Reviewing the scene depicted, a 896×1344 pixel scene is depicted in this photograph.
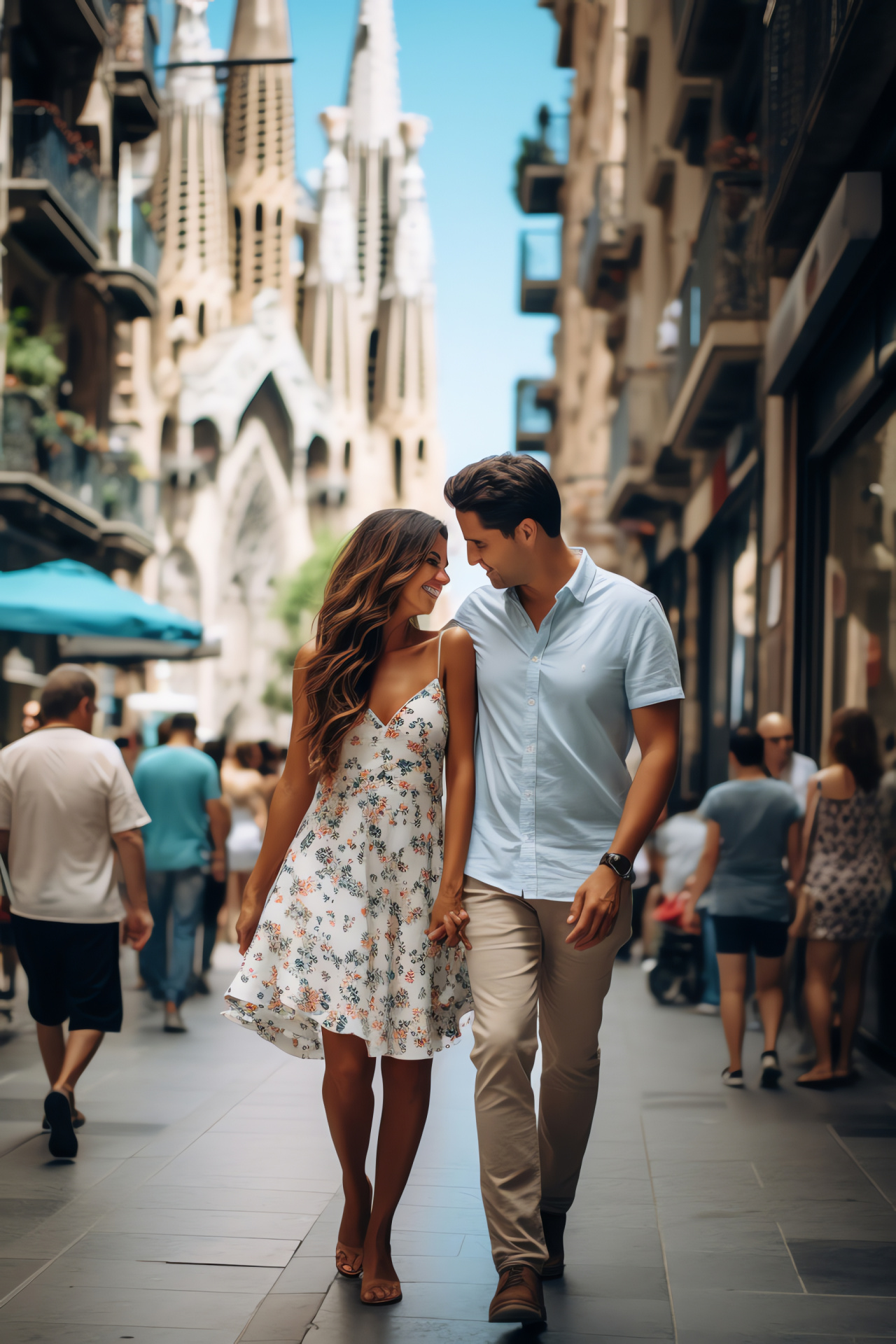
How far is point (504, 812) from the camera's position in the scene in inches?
150

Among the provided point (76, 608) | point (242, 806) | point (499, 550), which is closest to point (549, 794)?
point (499, 550)

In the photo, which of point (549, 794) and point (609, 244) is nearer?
point (549, 794)

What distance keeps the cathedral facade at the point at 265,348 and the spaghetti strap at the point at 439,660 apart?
5683 centimetres

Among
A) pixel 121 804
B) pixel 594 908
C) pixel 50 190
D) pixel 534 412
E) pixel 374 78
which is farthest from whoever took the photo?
pixel 374 78

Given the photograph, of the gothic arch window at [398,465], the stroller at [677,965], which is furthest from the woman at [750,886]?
the gothic arch window at [398,465]

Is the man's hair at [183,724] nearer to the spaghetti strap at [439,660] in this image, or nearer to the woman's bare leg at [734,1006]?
the woman's bare leg at [734,1006]

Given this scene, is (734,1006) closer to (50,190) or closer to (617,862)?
(617,862)

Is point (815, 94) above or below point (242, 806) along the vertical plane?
above

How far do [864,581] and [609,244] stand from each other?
45.6ft

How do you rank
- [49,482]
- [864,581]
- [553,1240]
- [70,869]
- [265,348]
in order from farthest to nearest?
[265,348] → [49,482] → [864,581] → [70,869] → [553,1240]

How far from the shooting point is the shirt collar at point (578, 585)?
3857mm

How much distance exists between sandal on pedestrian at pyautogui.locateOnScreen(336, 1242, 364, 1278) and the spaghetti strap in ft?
4.85

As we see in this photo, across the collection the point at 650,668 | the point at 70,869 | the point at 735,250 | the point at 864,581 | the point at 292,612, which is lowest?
the point at 70,869

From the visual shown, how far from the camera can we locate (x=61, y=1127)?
210 inches
